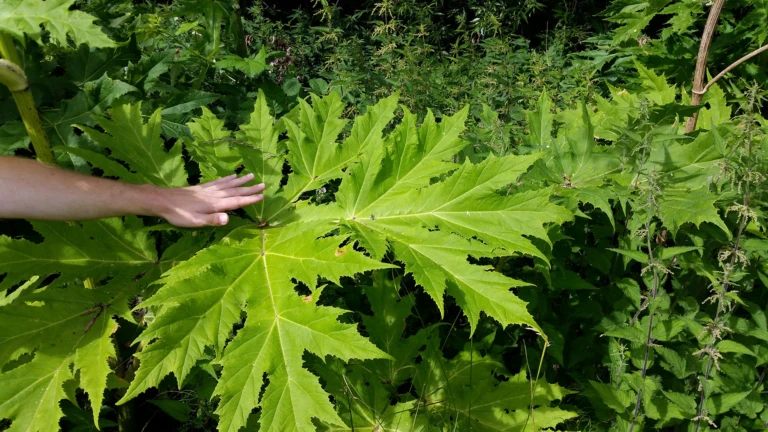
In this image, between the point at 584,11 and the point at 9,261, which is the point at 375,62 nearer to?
the point at 9,261

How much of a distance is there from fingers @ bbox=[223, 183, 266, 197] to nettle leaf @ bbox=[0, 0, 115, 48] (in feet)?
1.88

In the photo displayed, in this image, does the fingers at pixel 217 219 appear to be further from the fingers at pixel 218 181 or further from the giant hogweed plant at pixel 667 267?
the giant hogweed plant at pixel 667 267

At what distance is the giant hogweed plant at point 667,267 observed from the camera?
1821mm

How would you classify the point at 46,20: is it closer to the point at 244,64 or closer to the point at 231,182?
the point at 231,182

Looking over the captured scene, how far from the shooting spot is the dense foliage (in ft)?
4.74

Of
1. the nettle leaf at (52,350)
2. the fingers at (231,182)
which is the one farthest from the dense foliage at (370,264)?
the fingers at (231,182)

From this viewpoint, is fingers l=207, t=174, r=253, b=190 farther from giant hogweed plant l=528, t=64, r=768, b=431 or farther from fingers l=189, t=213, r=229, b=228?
giant hogweed plant l=528, t=64, r=768, b=431

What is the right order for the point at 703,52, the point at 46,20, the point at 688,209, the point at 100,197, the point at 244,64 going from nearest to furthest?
1. the point at 46,20
2. the point at 100,197
3. the point at 688,209
4. the point at 703,52
5. the point at 244,64

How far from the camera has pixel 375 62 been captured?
3.51 meters

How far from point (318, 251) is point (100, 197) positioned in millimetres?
613

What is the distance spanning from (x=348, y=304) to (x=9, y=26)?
60.6 inches

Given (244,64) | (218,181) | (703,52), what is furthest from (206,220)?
(703,52)

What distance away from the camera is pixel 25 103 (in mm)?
1710

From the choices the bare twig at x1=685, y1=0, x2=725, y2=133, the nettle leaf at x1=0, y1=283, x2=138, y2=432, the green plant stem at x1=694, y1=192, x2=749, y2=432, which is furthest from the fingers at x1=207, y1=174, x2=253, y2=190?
the bare twig at x1=685, y1=0, x2=725, y2=133
